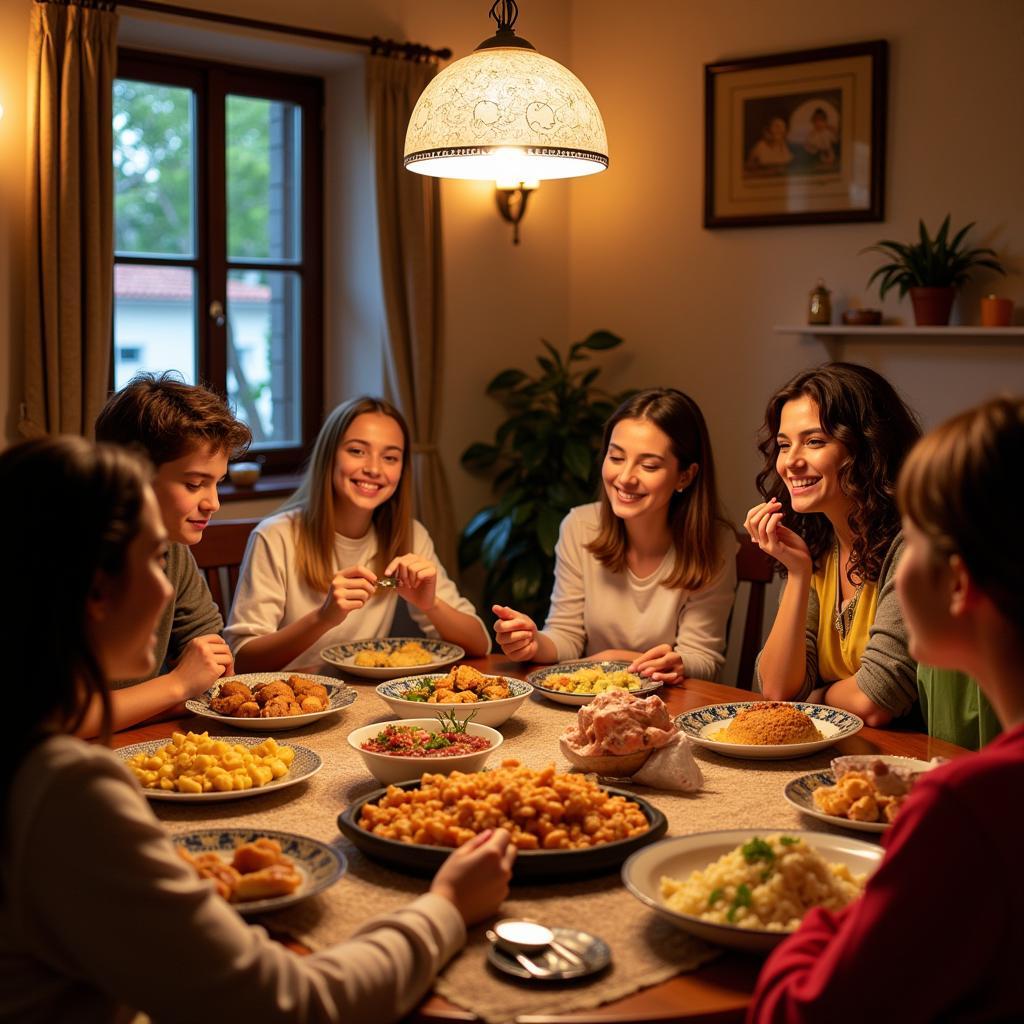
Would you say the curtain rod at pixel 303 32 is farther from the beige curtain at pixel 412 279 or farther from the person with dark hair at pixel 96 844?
the person with dark hair at pixel 96 844

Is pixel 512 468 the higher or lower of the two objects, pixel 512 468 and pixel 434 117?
the lower

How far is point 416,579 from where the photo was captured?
2.72 meters

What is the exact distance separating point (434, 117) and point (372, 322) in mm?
2332

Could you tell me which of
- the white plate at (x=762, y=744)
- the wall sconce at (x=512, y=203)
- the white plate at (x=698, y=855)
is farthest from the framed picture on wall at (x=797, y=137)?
the white plate at (x=698, y=855)

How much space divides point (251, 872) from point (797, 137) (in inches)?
142

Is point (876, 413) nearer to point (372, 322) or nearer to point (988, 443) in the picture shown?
point (988, 443)

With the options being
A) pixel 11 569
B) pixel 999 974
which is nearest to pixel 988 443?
pixel 999 974

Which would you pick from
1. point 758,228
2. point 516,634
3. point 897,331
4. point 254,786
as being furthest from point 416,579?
point 758,228

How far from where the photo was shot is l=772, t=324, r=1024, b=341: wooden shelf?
3.79 meters

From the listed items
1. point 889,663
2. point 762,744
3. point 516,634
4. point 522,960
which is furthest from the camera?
A: point 516,634

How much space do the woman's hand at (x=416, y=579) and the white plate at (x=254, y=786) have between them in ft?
2.30

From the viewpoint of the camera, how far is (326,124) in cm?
452

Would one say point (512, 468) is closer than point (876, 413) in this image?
No

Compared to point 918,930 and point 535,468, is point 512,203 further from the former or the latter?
point 918,930
